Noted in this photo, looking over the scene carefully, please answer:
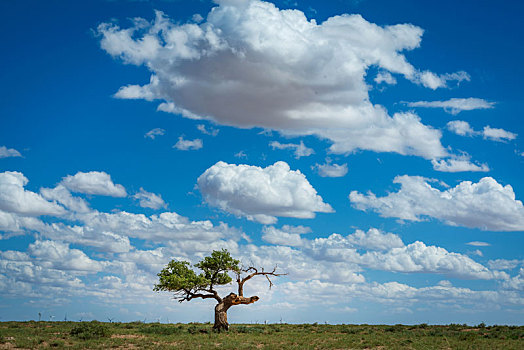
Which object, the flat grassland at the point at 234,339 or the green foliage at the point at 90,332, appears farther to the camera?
the green foliage at the point at 90,332

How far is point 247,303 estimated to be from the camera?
50.2 metres

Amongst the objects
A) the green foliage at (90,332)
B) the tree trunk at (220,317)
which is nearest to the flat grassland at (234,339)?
the green foliage at (90,332)

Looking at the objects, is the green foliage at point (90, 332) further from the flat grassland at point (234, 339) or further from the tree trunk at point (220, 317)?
the tree trunk at point (220, 317)

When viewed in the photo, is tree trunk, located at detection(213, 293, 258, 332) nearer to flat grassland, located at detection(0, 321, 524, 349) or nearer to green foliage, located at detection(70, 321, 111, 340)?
flat grassland, located at detection(0, 321, 524, 349)

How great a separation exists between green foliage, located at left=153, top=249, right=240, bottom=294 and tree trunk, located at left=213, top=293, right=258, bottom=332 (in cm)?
212

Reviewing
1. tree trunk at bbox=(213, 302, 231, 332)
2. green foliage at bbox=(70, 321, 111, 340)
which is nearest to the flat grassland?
green foliage at bbox=(70, 321, 111, 340)

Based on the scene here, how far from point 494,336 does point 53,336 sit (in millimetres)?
37581

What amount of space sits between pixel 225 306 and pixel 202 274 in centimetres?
396

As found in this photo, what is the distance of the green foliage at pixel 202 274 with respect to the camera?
165 feet

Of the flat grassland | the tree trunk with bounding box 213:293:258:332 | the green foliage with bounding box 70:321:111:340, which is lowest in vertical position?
the flat grassland

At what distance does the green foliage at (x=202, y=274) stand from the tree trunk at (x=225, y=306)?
212 cm

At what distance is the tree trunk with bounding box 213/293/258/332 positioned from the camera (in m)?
49.4

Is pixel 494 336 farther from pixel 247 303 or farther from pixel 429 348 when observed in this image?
pixel 247 303

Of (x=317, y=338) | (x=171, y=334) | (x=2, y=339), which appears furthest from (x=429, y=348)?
(x=2, y=339)
